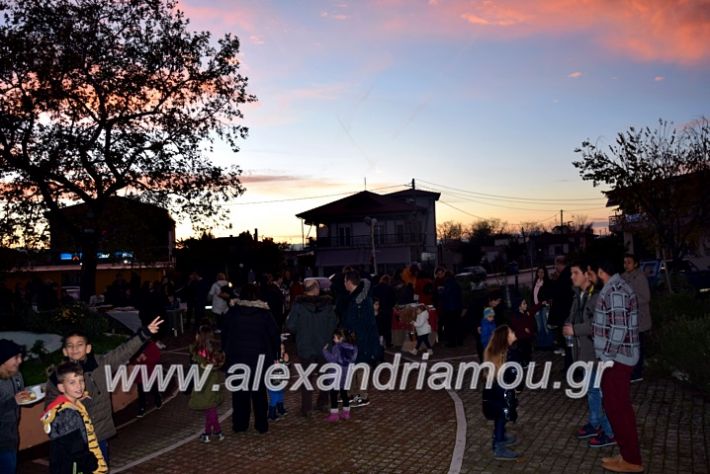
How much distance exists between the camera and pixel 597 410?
795 cm

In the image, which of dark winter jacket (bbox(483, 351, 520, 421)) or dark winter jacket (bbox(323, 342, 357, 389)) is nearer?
dark winter jacket (bbox(483, 351, 520, 421))

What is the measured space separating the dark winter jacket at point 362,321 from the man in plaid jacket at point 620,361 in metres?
4.82

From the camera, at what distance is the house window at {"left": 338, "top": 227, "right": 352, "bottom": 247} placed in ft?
233

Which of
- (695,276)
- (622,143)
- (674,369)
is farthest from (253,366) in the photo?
(695,276)

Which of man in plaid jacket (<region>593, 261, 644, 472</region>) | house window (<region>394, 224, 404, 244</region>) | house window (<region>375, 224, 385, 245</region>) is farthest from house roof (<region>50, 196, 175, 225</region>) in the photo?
house window (<region>394, 224, 404, 244</region>)

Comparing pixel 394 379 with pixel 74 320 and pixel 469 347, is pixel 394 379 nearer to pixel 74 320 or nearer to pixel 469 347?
pixel 469 347

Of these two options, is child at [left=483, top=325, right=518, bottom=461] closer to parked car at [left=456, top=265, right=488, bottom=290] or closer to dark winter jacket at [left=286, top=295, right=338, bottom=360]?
dark winter jacket at [left=286, top=295, right=338, bottom=360]

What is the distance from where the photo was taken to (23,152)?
2145cm

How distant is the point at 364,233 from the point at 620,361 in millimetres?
→ 64083

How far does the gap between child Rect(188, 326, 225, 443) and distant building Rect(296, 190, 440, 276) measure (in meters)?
59.5

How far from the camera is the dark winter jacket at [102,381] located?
6.01 meters

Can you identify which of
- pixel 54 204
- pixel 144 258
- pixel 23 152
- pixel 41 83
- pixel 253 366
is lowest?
pixel 253 366

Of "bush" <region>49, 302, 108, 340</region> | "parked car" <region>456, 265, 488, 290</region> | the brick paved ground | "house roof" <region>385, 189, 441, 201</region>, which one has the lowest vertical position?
the brick paved ground

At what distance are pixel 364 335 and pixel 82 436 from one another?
645cm
